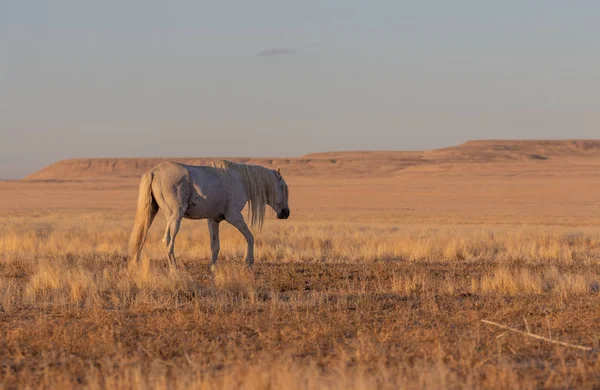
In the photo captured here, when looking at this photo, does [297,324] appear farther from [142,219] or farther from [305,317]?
[142,219]

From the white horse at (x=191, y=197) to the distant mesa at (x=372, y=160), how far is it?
108 m

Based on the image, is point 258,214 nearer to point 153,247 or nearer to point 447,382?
point 153,247

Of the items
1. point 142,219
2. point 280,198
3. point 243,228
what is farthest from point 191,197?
point 280,198

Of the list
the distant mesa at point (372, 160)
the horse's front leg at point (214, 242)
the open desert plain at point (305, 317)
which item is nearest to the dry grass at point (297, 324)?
the open desert plain at point (305, 317)

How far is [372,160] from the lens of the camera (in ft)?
489

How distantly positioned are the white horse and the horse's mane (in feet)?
0.06

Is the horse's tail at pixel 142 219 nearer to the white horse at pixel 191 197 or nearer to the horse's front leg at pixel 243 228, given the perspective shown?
the white horse at pixel 191 197

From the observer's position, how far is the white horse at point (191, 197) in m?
12.9

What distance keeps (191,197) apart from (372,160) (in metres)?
137

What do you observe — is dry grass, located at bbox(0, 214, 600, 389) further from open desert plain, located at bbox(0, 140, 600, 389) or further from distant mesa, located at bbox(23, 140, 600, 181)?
distant mesa, located at bbox(23, 140, 600, 181)

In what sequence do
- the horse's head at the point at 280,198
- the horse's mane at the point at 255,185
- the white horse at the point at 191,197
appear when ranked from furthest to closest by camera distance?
the horse's head at the point at 280,198 < the horse's mane at the point at 255,185 < the white horse at the point at 191,197

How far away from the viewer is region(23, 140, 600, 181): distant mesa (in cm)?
13938

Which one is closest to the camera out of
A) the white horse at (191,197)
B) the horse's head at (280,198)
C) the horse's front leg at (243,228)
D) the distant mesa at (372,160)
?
the white horse at (191,197)

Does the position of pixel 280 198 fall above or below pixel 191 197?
below
